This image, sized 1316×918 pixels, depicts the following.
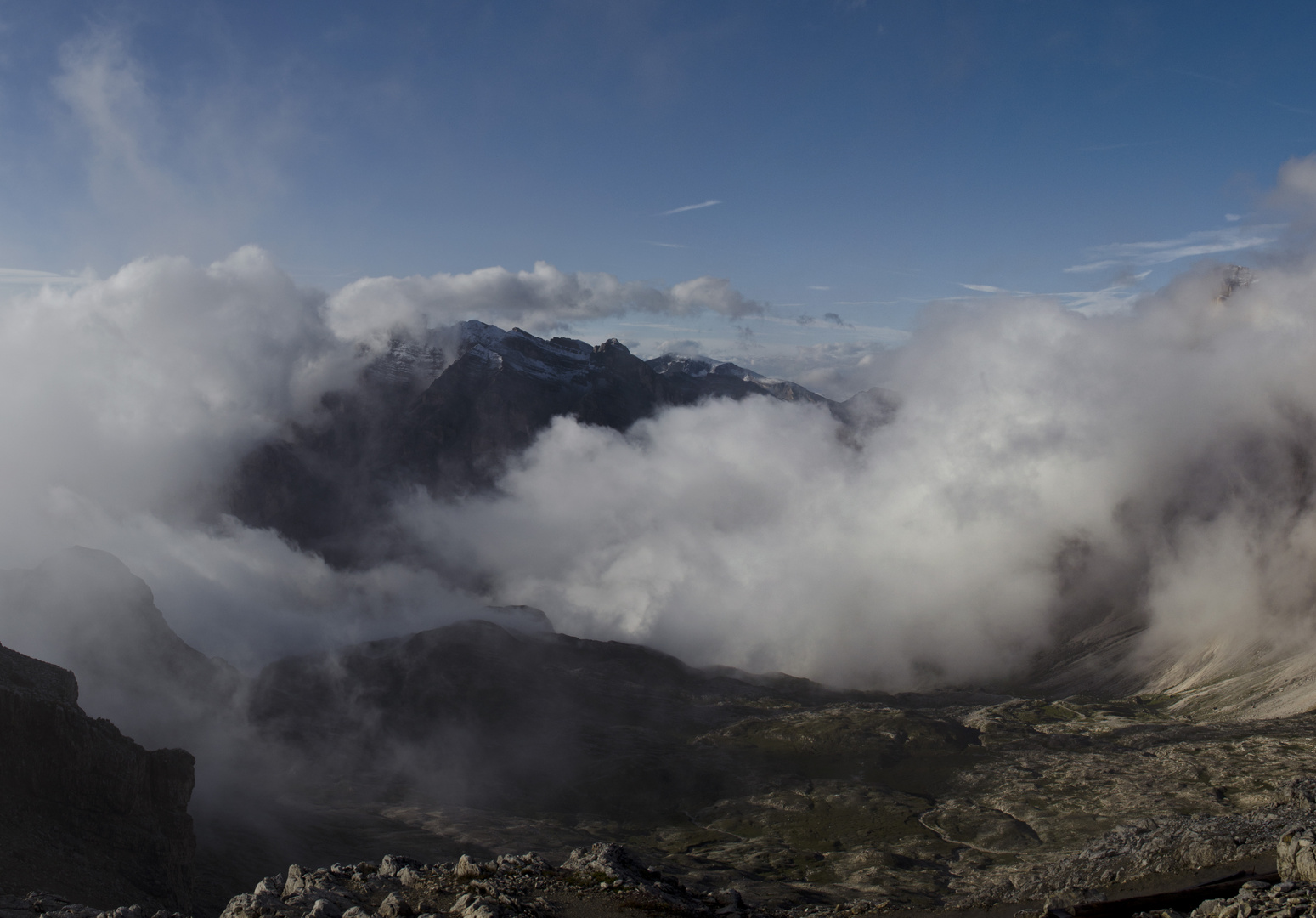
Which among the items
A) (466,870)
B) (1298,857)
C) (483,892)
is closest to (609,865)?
(466,870)

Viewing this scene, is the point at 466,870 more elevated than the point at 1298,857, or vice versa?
the point at 1298,857

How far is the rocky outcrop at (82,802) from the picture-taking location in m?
90.9

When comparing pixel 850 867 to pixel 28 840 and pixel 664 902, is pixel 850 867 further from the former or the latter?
pixel 28 840

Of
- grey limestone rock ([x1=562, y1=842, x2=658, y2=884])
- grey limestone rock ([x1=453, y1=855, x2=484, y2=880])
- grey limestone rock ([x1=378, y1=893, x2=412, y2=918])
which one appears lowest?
grey limestone rock ([x1=562, y1=842, x2=658, y2=884])

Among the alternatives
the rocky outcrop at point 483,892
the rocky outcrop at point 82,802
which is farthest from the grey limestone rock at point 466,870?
the rocky outcrop at point 82,802

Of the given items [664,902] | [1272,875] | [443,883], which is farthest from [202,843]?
[1272,875]

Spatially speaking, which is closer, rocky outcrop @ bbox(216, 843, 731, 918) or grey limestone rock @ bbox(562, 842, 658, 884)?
rocky outcrop @ bbox(216, 843, 731, 918)

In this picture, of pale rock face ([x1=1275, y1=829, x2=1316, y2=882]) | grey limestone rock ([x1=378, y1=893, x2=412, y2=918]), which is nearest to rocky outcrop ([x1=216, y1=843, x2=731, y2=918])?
grey limestone rock ([x1=378, y1=893, x2=412, y2=918])

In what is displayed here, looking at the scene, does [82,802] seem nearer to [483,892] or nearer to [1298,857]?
[483,892]

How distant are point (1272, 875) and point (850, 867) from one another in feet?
387

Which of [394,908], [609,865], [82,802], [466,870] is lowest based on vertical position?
[609,865]

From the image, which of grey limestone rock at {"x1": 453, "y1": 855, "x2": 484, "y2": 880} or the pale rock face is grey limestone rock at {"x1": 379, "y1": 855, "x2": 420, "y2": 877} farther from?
the pale rock face

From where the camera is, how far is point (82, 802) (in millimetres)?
103938

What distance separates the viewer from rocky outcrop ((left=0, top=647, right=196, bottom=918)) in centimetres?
9094
